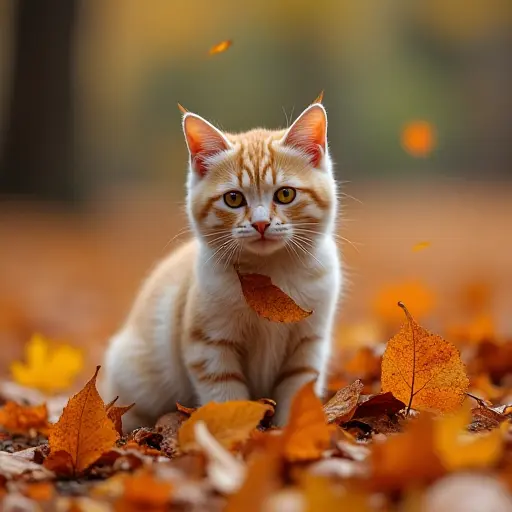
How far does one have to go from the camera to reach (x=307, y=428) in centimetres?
173

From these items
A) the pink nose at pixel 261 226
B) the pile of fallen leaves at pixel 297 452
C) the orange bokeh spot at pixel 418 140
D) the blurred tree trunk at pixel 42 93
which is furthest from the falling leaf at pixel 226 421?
the blurred tree trunk at pixel 42 93

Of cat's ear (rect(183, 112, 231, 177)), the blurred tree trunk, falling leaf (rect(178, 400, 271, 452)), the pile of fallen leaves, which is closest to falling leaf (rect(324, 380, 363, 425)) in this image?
the pile of fallen leaves

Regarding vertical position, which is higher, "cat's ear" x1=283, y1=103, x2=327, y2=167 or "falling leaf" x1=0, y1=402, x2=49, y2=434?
"cat's ear" x1=283, y1=103, x2=327, y2=167

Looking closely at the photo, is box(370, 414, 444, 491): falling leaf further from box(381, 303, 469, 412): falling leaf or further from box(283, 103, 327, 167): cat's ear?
box(283, 103, 327, 167): cat's ear

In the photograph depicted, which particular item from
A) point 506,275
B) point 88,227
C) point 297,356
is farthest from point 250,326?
point 88,227

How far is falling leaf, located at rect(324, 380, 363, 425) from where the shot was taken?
7.10ft

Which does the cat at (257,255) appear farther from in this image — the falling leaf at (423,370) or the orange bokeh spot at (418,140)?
the orange bokeh spot at (418,140)

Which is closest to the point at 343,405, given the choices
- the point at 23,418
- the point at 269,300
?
the point at 269,300

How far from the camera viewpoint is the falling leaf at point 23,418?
2.74 metres

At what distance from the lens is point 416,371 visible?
211 centimetres

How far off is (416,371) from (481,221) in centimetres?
804

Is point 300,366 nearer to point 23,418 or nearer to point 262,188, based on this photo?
point 262,188

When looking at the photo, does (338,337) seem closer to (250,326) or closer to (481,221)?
(250,326)

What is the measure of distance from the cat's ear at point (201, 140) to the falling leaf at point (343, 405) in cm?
Result: 89
